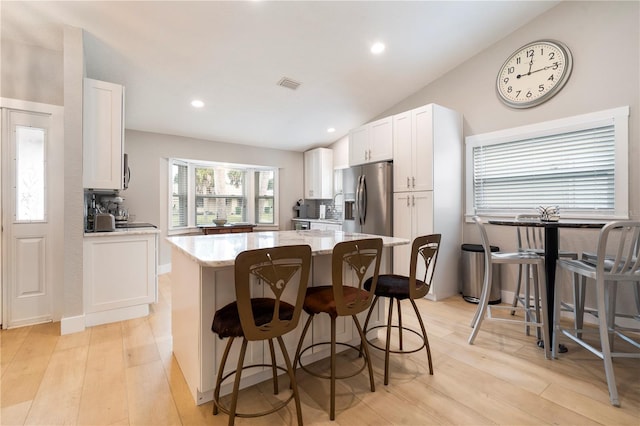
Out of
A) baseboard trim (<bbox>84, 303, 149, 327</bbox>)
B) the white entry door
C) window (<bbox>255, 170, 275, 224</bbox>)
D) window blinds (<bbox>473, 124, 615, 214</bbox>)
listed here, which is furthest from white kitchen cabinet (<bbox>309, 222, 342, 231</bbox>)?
the white entry door

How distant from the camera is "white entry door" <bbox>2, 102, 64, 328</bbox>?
104 inches

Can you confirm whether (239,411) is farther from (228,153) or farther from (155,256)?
(228,153)

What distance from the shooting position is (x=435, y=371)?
1983 millimetres

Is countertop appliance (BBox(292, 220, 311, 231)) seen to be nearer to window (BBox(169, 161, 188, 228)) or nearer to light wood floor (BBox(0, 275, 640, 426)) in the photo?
window (BBox(169, 161, 188, 228))

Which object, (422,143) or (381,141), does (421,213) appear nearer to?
(422,143)

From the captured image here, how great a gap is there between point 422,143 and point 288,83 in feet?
6.02

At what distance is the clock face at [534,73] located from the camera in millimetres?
3000

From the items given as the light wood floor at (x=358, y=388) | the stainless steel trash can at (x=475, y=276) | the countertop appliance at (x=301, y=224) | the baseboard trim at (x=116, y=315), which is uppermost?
the countertop appliance at (x=301, y=224)

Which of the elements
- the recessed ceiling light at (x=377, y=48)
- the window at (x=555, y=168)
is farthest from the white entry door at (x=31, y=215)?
the window at (x=555, y=168)

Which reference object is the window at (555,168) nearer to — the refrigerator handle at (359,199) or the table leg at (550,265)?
the table leg at (550,265)

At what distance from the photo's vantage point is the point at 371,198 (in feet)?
13.4

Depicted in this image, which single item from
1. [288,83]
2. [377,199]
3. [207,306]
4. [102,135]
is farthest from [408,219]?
[102,135]

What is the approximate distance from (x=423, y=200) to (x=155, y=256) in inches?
122

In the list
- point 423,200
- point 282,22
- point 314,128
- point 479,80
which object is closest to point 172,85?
point 282,22
